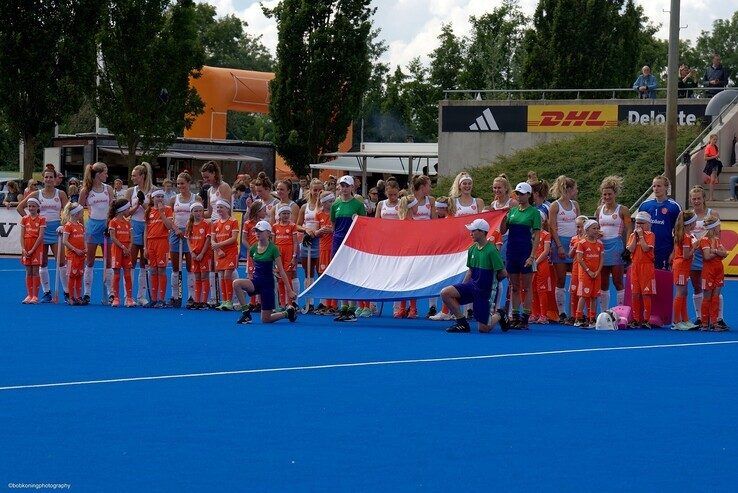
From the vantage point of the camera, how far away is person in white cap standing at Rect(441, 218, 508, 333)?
55.2ft

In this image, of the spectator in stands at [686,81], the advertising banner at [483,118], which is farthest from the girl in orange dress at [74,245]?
the advertising banner at [483,118]

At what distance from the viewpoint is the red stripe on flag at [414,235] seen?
1841 centimetres

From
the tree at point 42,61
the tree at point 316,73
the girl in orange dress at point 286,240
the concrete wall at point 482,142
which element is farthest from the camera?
the tree at point 316,73

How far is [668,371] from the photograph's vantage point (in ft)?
42.8

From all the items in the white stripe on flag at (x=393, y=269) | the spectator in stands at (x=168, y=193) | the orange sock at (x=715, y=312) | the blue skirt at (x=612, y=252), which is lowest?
the orange sock at (x=715, y=312)

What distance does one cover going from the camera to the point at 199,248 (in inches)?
790

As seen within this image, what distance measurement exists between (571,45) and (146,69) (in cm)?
1704

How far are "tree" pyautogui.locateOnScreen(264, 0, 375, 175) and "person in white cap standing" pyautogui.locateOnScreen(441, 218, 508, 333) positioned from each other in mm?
32085

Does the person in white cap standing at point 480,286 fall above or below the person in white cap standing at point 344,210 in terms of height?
below

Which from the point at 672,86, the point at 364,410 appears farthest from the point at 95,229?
the point at 672,86

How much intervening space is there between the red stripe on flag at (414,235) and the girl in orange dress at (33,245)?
500 centimetres

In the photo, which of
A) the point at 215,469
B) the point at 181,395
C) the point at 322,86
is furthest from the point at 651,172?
the point at 215,469

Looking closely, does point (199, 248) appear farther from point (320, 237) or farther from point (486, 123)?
point (486, 123)

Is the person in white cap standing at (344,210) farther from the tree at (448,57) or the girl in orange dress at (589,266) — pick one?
the tree at (448,57)
